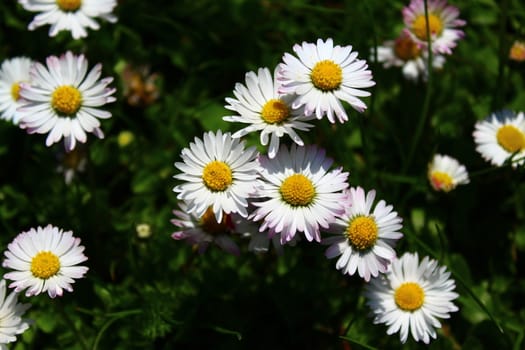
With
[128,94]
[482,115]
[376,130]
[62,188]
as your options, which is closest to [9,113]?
[62,188]

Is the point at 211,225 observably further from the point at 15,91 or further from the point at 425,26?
the point at 425,26

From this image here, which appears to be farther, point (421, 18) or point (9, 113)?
point (421, 18)

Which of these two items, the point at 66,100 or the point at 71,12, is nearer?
the point at 66,100

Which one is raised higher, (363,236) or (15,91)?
(15,91)

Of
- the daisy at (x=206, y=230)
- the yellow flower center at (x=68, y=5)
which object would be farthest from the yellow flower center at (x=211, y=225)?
the yellow flower center at (x=68, y=5)

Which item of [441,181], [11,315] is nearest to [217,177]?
[11,315]

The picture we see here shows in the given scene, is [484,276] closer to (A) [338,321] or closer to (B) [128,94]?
(A) [338,321]

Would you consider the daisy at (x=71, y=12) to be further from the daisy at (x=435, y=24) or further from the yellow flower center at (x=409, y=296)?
the yellow flower center at (x=409, y=296)
